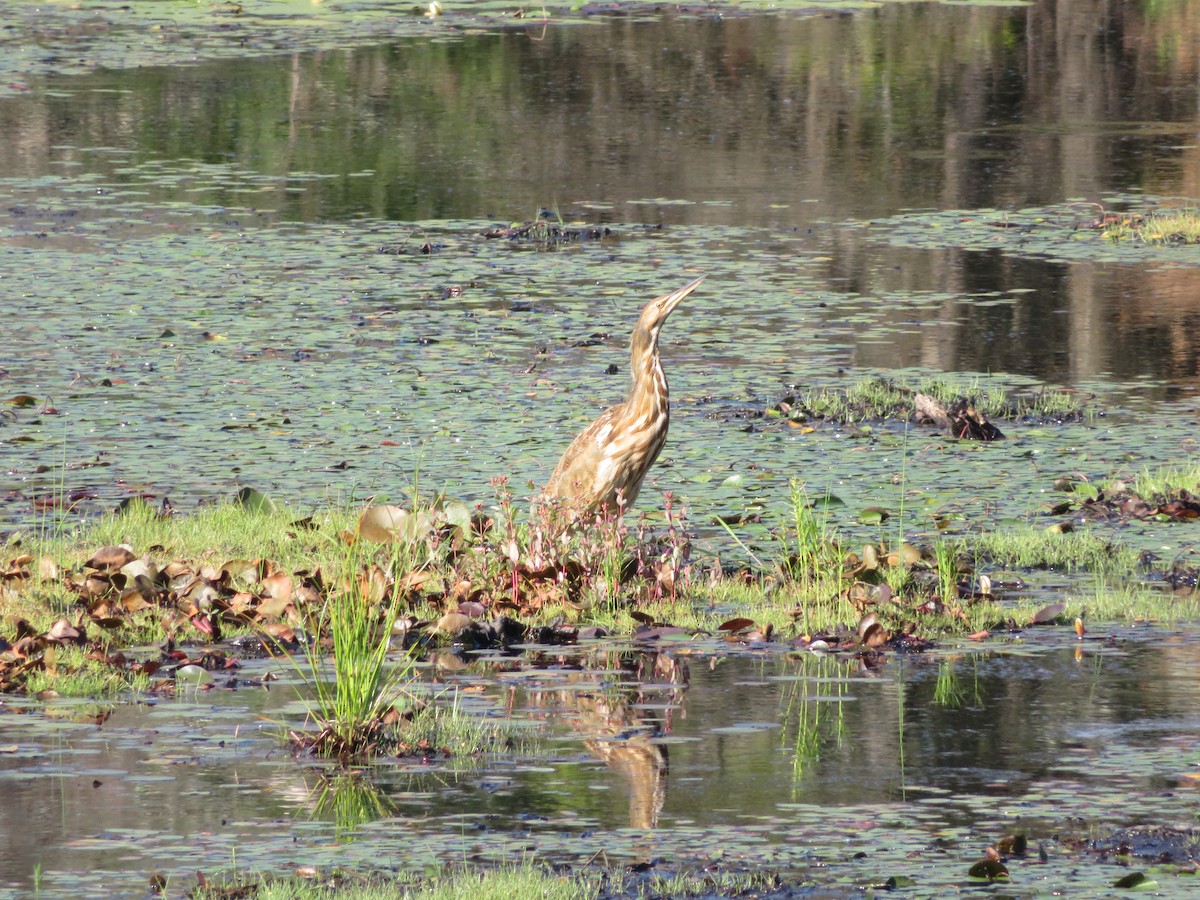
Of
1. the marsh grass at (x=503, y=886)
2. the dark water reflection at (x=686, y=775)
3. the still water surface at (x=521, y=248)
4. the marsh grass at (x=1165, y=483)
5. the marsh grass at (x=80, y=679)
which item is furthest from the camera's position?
the still water surface at (x=521, y=248)

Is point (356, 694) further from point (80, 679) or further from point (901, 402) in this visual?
point (901, 402)

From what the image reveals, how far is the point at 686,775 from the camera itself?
654 cm

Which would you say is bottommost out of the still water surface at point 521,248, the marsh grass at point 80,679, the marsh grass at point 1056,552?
the marsh grass at point 80,679

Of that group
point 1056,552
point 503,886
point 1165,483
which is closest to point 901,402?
point 1165,483

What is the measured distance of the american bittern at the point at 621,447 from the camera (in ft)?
29.9

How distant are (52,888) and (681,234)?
38.9 ft

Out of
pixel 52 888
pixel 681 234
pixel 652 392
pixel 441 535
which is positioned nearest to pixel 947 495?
pixel 652 392

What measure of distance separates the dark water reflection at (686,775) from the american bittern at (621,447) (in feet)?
4.46

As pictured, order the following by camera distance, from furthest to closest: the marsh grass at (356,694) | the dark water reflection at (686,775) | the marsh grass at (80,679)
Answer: the marsh grass at (80,679) < the marsh grass at (356,694) < the dark water reflection at (686,775)

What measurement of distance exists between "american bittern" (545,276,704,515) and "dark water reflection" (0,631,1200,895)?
136 centimetres

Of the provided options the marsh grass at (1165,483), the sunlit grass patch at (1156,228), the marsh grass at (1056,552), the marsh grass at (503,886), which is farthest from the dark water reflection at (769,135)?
the marsh grass at (503,886)

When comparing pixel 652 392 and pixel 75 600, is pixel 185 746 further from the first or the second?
pixel 652 392

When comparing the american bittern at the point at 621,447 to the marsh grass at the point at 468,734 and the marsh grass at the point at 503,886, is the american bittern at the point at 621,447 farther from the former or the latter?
the marsh grass at the point at 503,886

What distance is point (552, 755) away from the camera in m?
6.75
